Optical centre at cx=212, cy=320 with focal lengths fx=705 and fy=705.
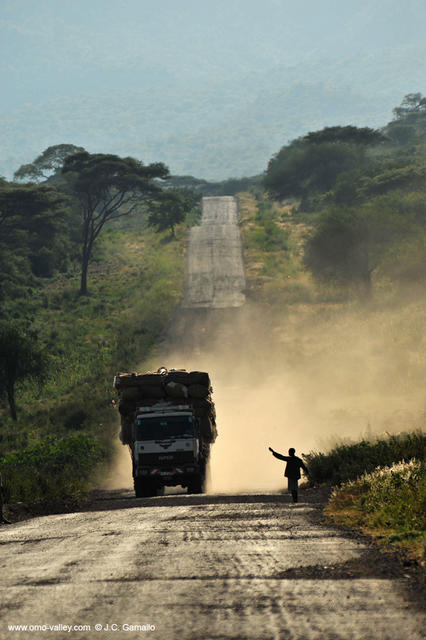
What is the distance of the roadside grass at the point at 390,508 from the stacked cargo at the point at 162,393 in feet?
26.9

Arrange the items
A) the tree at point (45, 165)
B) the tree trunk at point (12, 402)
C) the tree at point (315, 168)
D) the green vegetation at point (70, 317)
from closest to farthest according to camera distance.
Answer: the green vegetation at point (70, 317), the tree trunk at point (12, 402), the tree at point (315, 168), the tree at point (45, 165)

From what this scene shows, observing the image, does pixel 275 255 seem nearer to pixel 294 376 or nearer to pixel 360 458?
pixel 294 376

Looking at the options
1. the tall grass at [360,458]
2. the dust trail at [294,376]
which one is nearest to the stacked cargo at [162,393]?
the dust trail at [294,376]

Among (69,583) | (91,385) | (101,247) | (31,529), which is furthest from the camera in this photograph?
(101,247)

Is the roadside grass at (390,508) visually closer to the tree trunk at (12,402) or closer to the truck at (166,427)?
the truck at (166,427)

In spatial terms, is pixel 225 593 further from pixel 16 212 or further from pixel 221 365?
pixel 16 212

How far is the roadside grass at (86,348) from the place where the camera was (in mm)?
31797

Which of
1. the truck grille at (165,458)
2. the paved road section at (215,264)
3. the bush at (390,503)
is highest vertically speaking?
the paved road section at (215,264)

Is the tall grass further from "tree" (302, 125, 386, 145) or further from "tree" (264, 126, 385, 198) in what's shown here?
"tree" (264, 126, 385, 198)

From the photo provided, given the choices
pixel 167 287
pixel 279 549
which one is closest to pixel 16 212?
pixel 167 287

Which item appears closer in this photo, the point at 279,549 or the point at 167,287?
the point at 279,549

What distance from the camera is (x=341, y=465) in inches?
798

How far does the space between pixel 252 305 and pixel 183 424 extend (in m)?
45.9

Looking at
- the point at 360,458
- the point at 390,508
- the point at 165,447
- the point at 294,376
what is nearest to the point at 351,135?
the point at 294,376
